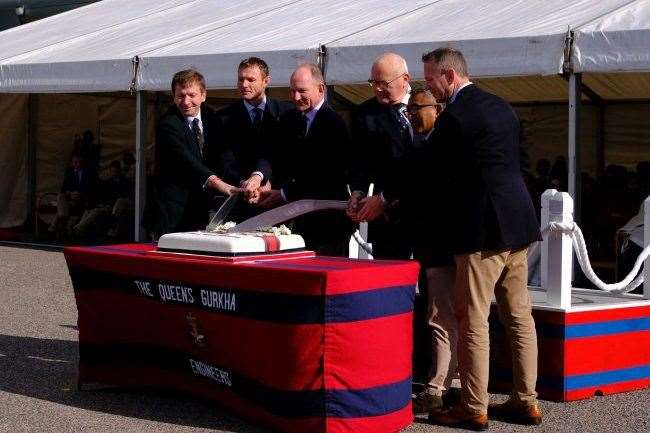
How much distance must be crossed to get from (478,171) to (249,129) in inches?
70.3

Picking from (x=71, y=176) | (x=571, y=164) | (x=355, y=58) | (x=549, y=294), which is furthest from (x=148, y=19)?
(x=549, y=294)

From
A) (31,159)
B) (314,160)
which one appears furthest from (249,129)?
(31,159)

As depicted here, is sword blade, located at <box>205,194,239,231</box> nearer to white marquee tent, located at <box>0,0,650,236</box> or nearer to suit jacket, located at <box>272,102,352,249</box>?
suit jacket, located at <box>272,102,352,249</box>

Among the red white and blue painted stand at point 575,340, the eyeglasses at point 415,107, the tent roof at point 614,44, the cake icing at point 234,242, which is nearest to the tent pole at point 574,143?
the tent roof at point 614,44

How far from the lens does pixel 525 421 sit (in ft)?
17.1

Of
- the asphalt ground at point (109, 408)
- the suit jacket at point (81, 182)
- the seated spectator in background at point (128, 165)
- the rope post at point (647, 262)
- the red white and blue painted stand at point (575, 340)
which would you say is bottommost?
the asphalt ground at point (109, 408)

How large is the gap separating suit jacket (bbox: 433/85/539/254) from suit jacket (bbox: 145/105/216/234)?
5.83ft

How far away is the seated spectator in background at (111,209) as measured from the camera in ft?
51.8

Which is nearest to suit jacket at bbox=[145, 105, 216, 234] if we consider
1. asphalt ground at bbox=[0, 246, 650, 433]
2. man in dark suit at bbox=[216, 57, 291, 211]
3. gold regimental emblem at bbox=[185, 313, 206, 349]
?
man in dark suit at bbox=[216, 57, 291, 211]

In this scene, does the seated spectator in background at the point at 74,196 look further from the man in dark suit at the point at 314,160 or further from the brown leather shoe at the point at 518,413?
the brown leather shoe at the point at 518,413

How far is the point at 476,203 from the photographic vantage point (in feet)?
16.3

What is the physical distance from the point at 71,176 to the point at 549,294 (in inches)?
465

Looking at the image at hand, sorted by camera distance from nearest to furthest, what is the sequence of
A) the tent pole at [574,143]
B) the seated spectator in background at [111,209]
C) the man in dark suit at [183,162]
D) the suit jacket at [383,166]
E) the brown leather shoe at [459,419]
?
the brown leather shoe at [459,419] → the suit jacket at [383,166] → the man in dark suit at [183,162] → the tent pole at [574,143] → the seated spectator in background at [111,209]

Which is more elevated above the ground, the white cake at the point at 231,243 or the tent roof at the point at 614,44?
the tent roof at the point at 614,44
